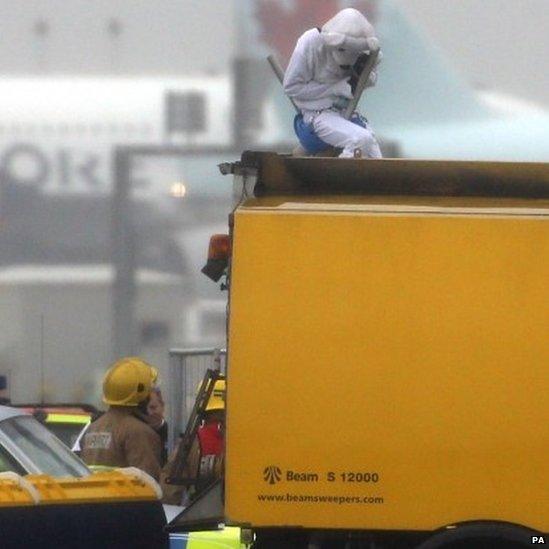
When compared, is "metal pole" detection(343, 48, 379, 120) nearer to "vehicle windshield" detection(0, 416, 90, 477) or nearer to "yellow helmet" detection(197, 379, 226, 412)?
"yellow helmet" detection(197, 379, 226, 412)

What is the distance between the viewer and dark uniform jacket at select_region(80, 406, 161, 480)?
19.7 feet

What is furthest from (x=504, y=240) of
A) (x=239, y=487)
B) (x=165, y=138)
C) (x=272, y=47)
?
(x=165, y=138)

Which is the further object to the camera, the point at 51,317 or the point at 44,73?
the point at 44,73

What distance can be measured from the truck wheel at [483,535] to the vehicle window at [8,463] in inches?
49.4

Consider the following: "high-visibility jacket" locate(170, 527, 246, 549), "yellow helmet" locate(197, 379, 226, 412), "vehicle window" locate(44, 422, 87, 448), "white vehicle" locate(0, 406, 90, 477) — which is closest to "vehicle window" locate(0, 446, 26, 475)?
"white vehicle" locate(0, 406, 90, 477)

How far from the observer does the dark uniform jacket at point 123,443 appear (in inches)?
236

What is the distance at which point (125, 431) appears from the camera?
6.04m

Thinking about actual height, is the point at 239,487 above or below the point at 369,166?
below

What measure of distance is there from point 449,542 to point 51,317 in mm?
4967

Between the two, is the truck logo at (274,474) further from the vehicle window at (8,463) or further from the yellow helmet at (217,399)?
the yellow helmet at (217,399)

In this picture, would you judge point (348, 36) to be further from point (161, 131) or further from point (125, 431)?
point (161, 131)

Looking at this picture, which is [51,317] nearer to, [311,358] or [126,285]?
[126,285]

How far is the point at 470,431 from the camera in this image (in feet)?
Answer: 14.6

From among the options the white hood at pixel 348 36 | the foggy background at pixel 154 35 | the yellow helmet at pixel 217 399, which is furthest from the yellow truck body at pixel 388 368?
the foggy background at pixel 154 35
